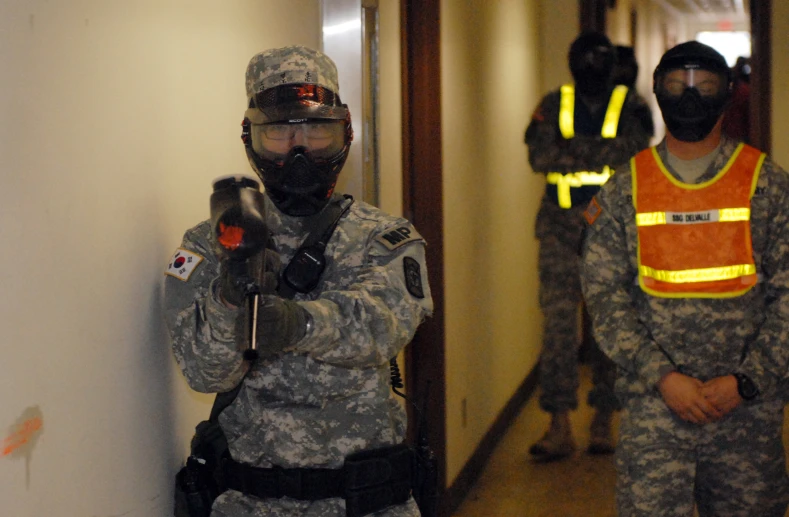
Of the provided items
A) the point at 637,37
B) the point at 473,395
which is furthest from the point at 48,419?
the point at 637,37

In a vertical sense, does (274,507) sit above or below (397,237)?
below

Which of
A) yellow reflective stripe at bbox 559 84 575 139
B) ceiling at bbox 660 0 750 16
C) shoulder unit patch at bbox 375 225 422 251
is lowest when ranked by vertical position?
shoulder unit patch at bbox 375 225 422 251

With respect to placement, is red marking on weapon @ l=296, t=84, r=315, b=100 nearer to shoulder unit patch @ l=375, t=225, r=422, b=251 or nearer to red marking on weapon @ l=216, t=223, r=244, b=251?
shoulder unit patch @ l=375, t=225, r=422, b=251

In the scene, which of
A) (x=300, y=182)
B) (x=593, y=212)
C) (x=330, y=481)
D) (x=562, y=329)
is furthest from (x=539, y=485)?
(x=300, y=182)

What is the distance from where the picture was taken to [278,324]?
1475 mm

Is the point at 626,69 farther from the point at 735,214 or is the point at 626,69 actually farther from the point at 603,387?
the point at 735,214

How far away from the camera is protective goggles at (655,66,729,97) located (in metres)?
2.55

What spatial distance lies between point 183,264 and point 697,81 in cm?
150

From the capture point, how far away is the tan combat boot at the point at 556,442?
4.50 m

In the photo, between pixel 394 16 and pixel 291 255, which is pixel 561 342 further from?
pixel 291 255

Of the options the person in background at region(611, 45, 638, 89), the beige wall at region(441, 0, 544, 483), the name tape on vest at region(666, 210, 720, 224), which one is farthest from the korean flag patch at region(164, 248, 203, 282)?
the person in background at region(611, 45, 638, 89)

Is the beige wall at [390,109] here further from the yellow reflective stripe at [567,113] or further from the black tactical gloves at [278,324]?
the black tactical gloves at [278,324]

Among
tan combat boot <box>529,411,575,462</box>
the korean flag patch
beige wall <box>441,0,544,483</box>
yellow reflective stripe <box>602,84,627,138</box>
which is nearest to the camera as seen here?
the korean flag patch

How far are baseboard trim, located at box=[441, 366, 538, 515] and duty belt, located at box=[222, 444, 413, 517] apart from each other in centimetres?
197
